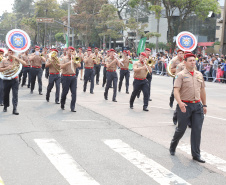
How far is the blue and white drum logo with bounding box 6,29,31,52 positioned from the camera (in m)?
10.7

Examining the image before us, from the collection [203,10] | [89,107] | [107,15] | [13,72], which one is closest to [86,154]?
[13,72]

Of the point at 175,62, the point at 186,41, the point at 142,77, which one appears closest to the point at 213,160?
the point at 175,62

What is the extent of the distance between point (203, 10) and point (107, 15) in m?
19.2

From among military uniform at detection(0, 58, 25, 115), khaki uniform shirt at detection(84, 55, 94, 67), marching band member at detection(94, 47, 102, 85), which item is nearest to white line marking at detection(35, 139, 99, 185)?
military uniform at detection(0, 58, 25, 115)

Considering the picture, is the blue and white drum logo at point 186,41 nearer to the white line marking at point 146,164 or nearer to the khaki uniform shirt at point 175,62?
the khaki uniform shirt at point 175,62

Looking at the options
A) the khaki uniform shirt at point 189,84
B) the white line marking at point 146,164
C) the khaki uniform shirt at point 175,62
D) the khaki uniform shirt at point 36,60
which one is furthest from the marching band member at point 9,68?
the khaki uniform shirt at point 189,84

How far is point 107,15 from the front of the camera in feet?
168

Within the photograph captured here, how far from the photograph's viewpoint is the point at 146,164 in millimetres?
6016

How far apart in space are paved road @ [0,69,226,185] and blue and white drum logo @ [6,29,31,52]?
1902 millimetres

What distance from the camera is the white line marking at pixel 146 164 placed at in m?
5.31

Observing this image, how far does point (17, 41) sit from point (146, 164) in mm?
6756

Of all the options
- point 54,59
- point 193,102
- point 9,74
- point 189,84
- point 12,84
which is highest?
point 54,59

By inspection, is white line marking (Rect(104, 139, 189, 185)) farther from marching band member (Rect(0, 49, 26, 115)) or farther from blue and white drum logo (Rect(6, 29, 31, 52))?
blue and white drum logo (Rect(6, 29, 31, 52))

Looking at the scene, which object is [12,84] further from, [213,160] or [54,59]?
[213,160]
